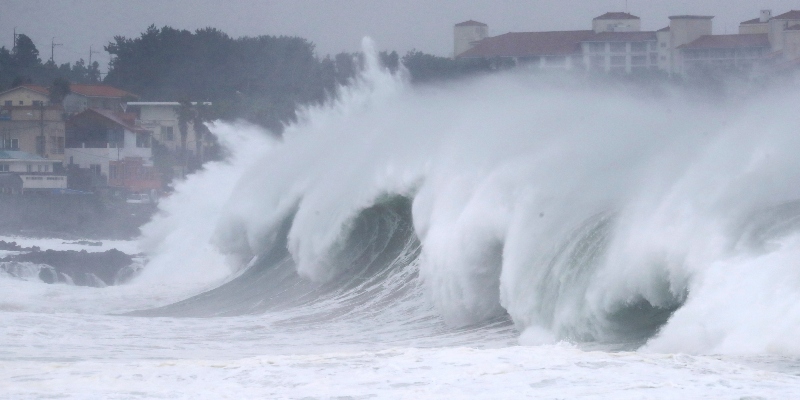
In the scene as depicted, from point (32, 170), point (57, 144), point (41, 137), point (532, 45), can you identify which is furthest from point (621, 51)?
point (41, 137)

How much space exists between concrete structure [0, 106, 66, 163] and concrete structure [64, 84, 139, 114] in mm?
3590

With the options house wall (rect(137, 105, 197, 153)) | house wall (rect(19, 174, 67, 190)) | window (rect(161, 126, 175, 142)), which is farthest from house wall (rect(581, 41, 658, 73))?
window (rect(161, 126, 175, 142))

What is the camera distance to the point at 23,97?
70.4 metres

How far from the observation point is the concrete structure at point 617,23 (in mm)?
44469

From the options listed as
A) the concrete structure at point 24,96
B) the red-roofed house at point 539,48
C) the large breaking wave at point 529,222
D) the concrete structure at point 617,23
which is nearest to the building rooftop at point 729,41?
the red-roofed house at point 539,48

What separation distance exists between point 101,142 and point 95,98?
8.76 metres

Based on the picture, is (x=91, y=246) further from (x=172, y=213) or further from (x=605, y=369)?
(x=605, y=369)

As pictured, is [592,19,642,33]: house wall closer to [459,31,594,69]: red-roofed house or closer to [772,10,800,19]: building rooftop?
[459,31,594,69]: red-roofed house

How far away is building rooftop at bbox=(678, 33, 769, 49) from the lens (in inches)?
1412

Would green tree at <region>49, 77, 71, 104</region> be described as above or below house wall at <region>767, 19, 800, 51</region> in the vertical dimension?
above

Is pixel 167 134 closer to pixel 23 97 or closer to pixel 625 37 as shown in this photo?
pixel 23 97

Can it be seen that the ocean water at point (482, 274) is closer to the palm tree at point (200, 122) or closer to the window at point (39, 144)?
the palm tree at point (200, 122)

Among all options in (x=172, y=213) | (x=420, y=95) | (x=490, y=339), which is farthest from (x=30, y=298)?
(x=172, y=213)

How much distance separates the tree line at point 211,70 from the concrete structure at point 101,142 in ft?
12.1
